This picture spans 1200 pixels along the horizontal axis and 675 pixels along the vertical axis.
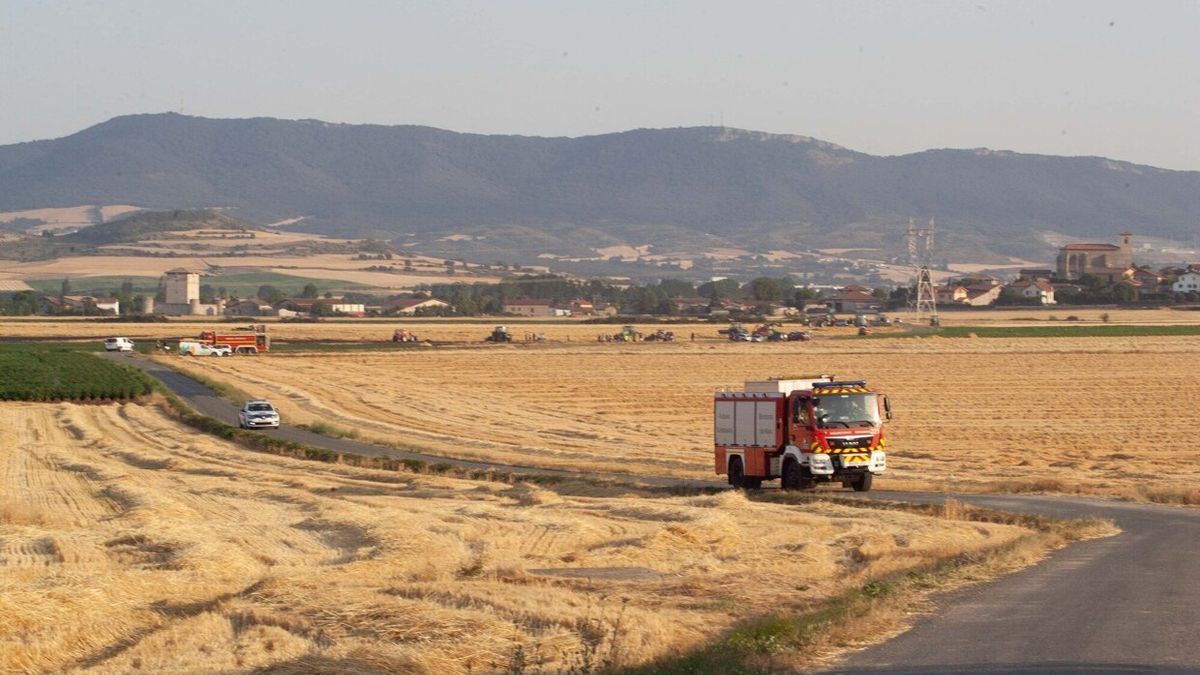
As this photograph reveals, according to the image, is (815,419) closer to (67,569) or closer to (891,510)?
(891,510)

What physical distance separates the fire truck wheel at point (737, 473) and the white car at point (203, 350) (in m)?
73.1

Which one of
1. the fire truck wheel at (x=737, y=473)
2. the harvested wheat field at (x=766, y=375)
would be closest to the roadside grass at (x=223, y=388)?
the harvested wheat field at (x=766, y=375)

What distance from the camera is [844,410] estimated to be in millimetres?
31797

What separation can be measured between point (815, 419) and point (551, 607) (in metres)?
16.9

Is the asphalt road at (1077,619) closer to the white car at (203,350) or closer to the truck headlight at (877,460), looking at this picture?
the truck headlight at (877,460)

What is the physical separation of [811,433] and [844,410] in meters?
0.92

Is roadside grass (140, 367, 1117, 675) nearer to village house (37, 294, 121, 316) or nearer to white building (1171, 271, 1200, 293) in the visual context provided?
village house (37, 294, 121, 316)

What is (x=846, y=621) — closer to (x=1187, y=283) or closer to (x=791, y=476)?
(x=791, y=476)

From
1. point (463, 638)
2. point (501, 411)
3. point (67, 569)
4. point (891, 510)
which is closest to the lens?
point (463, 638)

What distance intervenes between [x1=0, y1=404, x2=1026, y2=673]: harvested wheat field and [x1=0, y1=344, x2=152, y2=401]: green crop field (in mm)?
33830

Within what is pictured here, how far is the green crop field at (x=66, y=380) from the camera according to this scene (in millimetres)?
66500

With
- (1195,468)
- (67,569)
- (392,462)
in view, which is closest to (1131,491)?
(1195,468)

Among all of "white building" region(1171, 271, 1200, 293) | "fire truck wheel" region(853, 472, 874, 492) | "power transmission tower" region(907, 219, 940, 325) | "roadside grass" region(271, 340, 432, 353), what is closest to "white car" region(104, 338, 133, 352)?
"roadside grass" region(271, 340, 432, 353)

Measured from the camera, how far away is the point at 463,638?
13.7m
